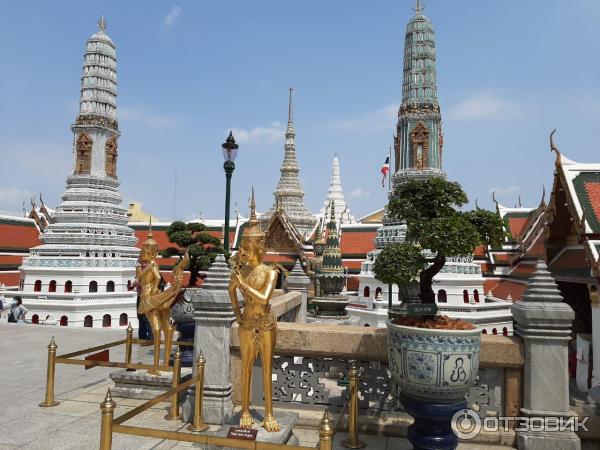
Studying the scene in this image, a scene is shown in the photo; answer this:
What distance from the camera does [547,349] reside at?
5.43 meters

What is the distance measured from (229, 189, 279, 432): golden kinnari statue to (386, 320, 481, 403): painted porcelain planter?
1491mm

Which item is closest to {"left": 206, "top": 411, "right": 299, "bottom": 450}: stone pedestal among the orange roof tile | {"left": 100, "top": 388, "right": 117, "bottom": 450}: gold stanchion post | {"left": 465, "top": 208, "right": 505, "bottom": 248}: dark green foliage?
{"left": 100, "top": 388, "right": 117, "bottom": 450}: gold stanchion post

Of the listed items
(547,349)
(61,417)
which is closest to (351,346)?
(547,349)

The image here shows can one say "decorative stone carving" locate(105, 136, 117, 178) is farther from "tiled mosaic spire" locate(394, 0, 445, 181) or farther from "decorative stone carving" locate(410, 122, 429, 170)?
"decorative stone carving" locate(410, 122, 429, 170)

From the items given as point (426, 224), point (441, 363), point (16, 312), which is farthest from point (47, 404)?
point (16, 312)

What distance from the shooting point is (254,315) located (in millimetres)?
4840

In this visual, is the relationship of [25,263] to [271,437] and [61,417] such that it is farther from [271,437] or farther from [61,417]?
[271,437]

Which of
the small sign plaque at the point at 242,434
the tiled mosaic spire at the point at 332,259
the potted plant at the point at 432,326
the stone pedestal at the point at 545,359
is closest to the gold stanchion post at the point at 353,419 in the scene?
the potted plant at the point at 432,326

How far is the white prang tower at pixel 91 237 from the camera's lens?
25.9m

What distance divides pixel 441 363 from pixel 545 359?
1.85 meters

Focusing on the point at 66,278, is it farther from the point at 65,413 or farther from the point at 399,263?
the point at 399,263

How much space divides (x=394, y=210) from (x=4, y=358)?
32.4 ft

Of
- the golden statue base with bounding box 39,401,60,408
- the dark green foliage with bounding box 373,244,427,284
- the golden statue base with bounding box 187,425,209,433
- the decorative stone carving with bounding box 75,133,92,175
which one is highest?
the decorative stone carving with bounding box 75,133,92,175

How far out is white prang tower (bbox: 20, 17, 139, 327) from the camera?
2588cm
